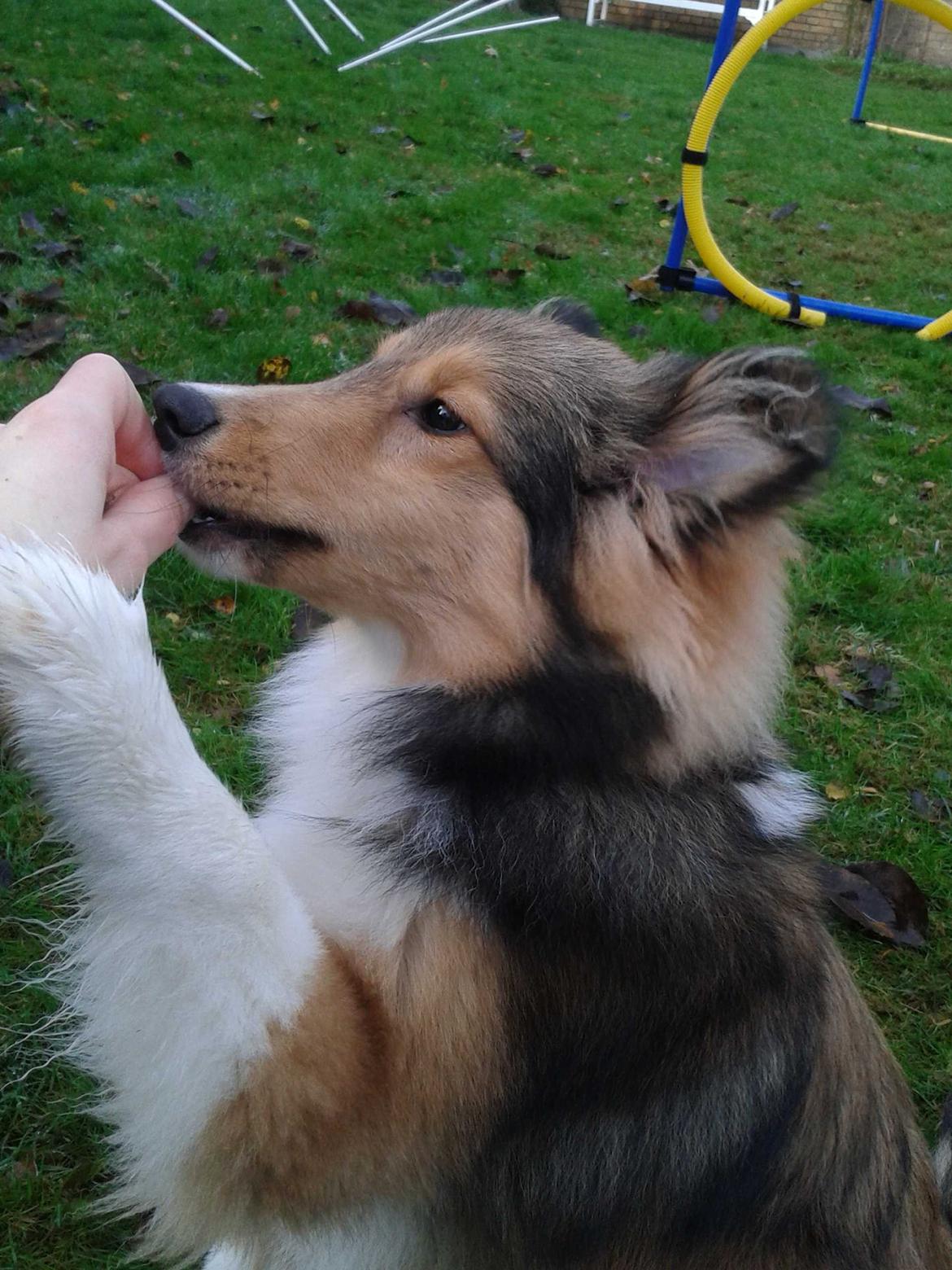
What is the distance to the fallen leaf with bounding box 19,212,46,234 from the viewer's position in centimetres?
585

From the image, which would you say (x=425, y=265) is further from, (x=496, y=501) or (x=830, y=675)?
(x=496, y=501)

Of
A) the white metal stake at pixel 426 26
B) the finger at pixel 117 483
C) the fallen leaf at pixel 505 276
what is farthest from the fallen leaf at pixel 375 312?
the white metal stake at pixel 426 26

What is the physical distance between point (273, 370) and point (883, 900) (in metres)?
3.52

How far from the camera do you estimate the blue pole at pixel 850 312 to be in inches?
289

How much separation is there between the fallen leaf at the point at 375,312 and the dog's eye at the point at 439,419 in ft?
12.5

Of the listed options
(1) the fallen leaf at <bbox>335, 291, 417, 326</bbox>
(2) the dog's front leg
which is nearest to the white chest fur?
(2) the dog's front leg

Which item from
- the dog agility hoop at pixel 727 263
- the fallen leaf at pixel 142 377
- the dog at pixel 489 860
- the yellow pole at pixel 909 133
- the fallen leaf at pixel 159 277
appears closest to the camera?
the dog at pixel 489 860

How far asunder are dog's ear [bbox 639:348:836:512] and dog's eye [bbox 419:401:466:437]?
40 centimetres

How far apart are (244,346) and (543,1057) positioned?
163 inches

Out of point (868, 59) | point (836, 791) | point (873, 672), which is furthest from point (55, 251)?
point (868, 59)

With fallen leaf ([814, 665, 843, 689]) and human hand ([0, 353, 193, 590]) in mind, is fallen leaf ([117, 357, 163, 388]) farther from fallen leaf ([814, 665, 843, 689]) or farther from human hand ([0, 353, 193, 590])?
fallen leaf ([814, 665, 843, 689])

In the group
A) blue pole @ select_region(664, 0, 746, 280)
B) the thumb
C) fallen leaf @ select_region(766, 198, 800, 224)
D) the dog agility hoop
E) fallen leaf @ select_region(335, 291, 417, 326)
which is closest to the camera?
the thumb

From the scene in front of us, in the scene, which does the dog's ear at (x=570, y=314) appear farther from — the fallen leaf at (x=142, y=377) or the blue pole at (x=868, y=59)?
the blue pole at (x=868, y=59)

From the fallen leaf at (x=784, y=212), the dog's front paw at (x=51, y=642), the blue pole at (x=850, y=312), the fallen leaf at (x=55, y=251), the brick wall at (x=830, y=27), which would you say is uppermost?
the brick wall at (x=830, y=27)
